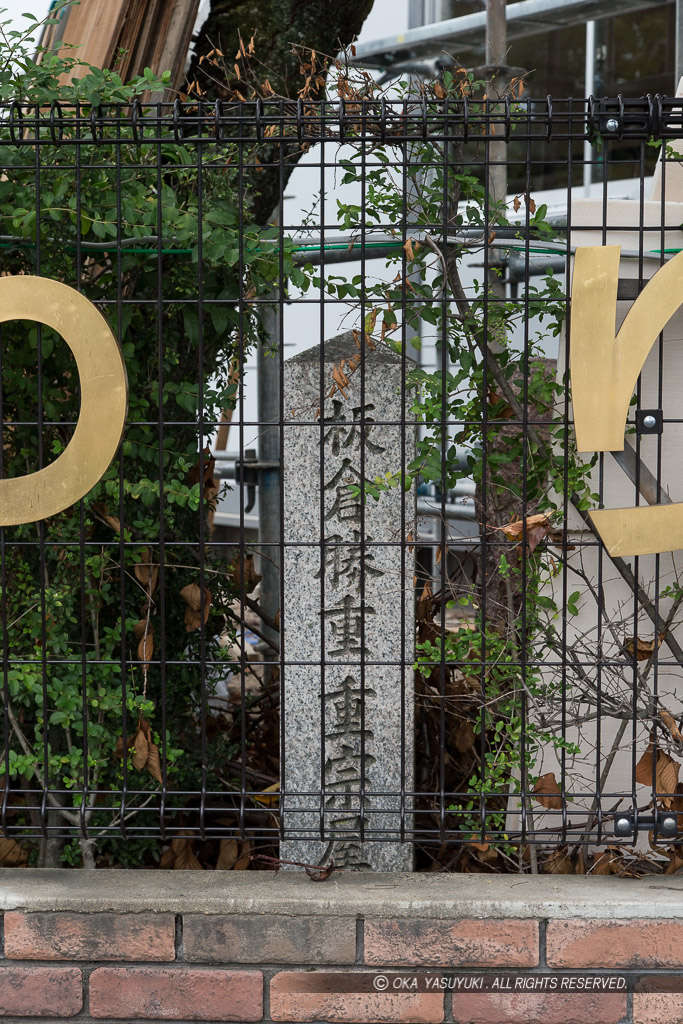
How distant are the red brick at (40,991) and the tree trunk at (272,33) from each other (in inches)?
124

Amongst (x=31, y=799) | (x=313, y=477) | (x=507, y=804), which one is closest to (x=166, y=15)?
(x=313, y=477)

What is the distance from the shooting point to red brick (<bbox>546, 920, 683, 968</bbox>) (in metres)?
3.03

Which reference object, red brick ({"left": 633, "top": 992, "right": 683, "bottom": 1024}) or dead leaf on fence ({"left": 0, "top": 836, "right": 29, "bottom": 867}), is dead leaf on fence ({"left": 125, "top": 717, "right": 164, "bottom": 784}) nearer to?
dead leaf on fence ({"left": 0, "top": 836, "right": 29, "bottom": 867})

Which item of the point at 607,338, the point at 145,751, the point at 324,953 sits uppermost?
the point at 607,338

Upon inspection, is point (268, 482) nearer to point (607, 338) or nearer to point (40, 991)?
point (607, 338)

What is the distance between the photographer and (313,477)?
3270mm

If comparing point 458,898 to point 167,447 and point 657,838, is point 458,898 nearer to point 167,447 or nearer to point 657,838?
point 657,838

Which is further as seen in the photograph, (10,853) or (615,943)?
(10,853)

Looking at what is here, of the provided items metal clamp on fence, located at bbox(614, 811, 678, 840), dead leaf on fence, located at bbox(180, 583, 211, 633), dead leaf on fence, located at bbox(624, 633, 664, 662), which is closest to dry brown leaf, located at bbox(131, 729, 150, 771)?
dead leaf on fence, located at bbox(180, 583, 211, 633)

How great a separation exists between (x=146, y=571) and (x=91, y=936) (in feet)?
3.94

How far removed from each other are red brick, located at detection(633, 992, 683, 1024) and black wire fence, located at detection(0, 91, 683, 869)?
0.48 m

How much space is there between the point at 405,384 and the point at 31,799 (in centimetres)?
201

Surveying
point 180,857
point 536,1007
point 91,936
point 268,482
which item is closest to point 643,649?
point 536,1007

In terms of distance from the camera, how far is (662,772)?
3342mm
